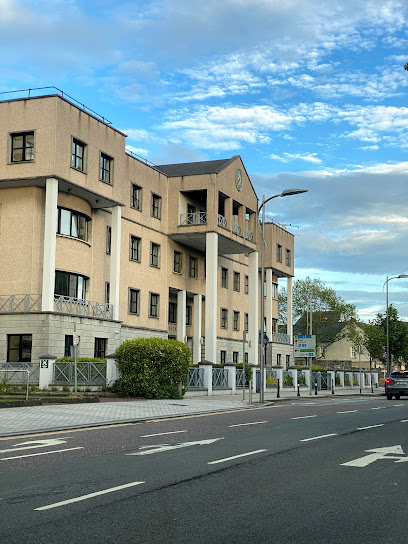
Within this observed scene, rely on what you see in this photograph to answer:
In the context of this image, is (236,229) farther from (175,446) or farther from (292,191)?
(175,446)

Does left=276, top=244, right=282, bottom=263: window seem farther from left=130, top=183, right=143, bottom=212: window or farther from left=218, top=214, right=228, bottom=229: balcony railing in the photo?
left=130, top=183, right=143, bottom=212: window

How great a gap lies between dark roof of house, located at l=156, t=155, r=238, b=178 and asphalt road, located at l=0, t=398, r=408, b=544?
3178 centimetres

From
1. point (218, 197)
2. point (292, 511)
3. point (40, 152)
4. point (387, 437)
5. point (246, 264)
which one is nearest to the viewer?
point (292, 511)

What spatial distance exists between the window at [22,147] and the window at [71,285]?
5.64 meters

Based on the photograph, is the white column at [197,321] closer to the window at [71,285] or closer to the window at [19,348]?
the window at [71,285]

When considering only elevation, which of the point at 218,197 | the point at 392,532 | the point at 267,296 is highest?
the point at 218,197

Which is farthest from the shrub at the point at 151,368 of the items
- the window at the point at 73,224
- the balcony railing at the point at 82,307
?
the window at the point at 73,224

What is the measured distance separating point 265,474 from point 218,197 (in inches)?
1443

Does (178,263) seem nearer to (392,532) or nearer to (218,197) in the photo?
(218,197)

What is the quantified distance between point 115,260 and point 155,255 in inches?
294

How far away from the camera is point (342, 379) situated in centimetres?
5972

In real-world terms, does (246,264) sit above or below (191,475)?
above

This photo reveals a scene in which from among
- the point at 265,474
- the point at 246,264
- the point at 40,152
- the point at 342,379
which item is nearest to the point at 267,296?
the point at 246,264

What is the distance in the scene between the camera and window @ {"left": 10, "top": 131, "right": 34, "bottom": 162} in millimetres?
33531
